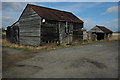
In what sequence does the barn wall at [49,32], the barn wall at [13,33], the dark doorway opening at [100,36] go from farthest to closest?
1. the dark doorway opening at [100,36]
2. the barn wall at [13,33]
3. the barn wall at [49,32]

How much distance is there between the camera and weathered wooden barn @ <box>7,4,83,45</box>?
19.5 m

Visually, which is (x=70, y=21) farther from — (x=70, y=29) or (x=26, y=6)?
(x=26, y=6)

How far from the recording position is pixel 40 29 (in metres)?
19.0

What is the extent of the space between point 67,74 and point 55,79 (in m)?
1.00

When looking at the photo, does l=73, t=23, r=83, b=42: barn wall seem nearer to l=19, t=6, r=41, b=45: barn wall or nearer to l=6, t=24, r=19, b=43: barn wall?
l=19, t=6, r=41, b=45: barn wall

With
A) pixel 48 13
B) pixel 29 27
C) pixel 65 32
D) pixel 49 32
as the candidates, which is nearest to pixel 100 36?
pixel 65 32

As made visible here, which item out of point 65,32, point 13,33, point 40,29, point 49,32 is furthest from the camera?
point 13,33

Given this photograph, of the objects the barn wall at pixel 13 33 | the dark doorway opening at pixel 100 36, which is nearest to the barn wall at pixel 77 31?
the dark doorway opening at pixel 100 36

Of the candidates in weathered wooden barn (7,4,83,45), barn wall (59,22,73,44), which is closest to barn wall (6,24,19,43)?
weathered wooden barn (7,4,83,45)

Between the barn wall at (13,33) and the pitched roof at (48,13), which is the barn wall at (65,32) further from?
the barn wall at (13,33)

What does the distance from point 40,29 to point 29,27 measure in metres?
3.13

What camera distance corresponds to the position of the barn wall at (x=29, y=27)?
64.2 ft

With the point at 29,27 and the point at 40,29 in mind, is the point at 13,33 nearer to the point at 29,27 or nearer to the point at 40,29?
the point at 29,27

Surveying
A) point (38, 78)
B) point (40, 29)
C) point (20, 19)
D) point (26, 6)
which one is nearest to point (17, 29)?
point (20, 19)
